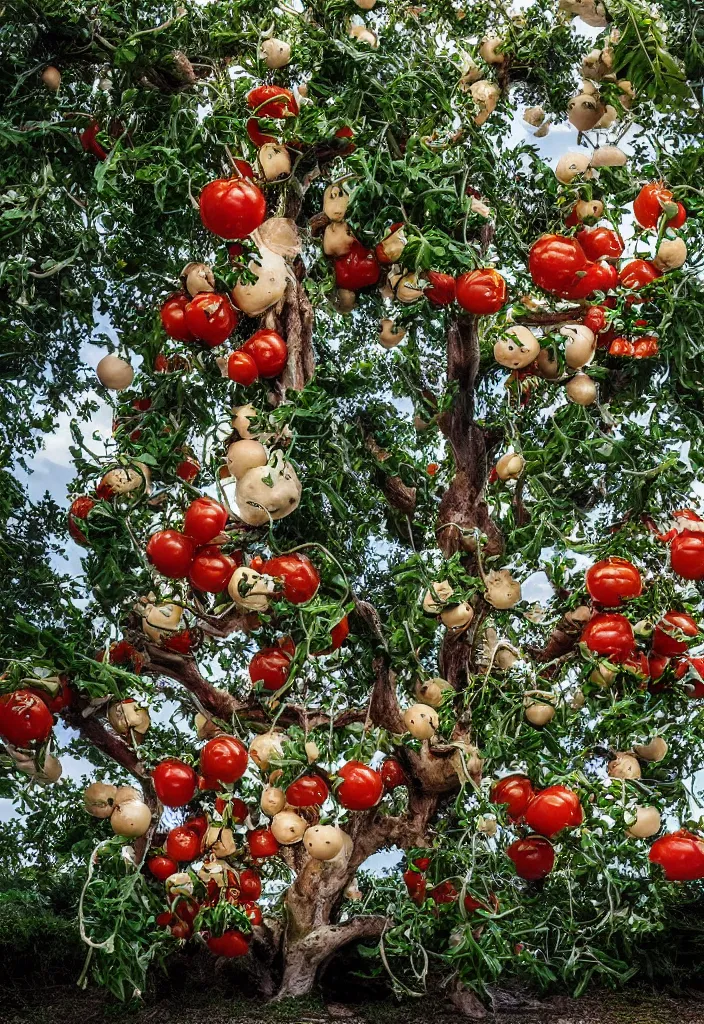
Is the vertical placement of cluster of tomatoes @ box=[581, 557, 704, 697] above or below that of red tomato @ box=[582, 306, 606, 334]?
below

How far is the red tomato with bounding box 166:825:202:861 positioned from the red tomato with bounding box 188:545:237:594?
789 mm

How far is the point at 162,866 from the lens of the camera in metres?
2.71

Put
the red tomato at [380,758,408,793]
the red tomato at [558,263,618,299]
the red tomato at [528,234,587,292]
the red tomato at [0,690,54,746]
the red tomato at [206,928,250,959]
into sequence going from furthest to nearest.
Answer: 1. the red tomato at [380,758,408,793]
2. the red tomato at [206,928,250,959]
3. the red tomato at [558,263,618,299]
4. the red tomato at [528,234,587,292]
5. the red tomato at [0,690,54,746]

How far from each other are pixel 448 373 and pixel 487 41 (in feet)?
3.49

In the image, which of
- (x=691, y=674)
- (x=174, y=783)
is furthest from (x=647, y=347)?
(x=174, y=783)

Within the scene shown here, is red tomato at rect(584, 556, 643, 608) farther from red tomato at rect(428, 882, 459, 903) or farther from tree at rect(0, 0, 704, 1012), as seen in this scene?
red tomato at rect(428, 882, 459, 903)

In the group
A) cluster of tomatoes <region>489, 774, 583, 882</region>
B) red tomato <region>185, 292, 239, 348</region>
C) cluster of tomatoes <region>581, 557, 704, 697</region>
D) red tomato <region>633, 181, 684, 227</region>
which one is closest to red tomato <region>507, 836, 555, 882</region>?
cluster of tomatoes <region>489, 774, 583, 882</region>

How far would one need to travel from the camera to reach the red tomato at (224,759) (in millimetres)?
2350

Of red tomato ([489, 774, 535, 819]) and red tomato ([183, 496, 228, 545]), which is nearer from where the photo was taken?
red tomato ([183, 496, 228, 545])

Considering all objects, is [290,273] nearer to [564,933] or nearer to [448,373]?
[448,373]

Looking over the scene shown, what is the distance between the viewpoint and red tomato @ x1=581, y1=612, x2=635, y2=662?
7.83 ft

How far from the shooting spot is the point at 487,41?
3.00 metres

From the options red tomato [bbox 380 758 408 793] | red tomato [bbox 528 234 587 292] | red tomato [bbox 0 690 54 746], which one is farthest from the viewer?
red tomato [bbox 380 758 408 793]

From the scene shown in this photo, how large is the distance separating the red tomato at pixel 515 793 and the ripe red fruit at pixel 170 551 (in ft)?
3.34
